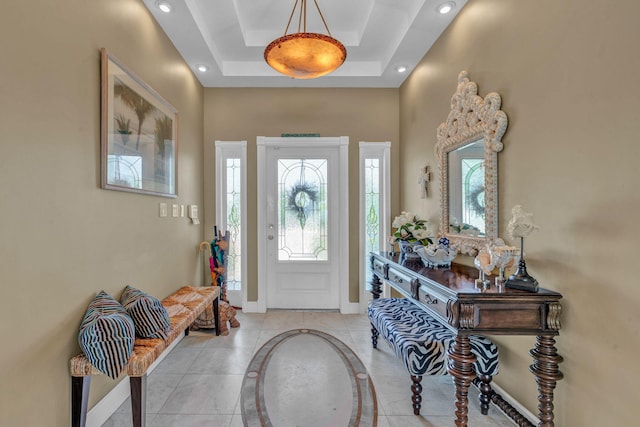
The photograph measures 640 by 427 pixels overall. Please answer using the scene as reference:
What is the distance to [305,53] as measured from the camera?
2.08m

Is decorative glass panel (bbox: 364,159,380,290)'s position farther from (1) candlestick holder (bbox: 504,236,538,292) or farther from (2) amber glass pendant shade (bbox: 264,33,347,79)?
(1) candlestick holder (bbox: 504,236,538,292)

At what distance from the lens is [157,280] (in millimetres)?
2582

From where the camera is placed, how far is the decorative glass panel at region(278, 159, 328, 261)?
3.88m

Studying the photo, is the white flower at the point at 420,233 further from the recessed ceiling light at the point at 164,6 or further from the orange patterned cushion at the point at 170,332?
the recessed ceiling light at the point at 164,6

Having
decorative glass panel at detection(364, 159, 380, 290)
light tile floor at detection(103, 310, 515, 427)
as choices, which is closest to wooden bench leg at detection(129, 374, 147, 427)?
light tile floor at detection(103, 310, 515, 427)

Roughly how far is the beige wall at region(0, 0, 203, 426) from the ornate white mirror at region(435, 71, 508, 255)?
242 centimetres

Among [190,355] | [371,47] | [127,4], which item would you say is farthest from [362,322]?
[127,4]

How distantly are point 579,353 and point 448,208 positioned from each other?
138 centimetres

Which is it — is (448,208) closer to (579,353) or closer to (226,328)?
(579,353)

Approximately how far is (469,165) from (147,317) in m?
2.42

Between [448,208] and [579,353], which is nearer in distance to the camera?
[579,353]

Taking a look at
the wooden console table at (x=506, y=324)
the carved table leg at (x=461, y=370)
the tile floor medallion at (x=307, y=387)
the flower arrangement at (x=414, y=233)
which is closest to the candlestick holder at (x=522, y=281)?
the wooden console table at (x=506, y=324)

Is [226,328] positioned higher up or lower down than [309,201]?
lower down

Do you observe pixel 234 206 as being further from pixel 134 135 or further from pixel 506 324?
pixel 506 324
